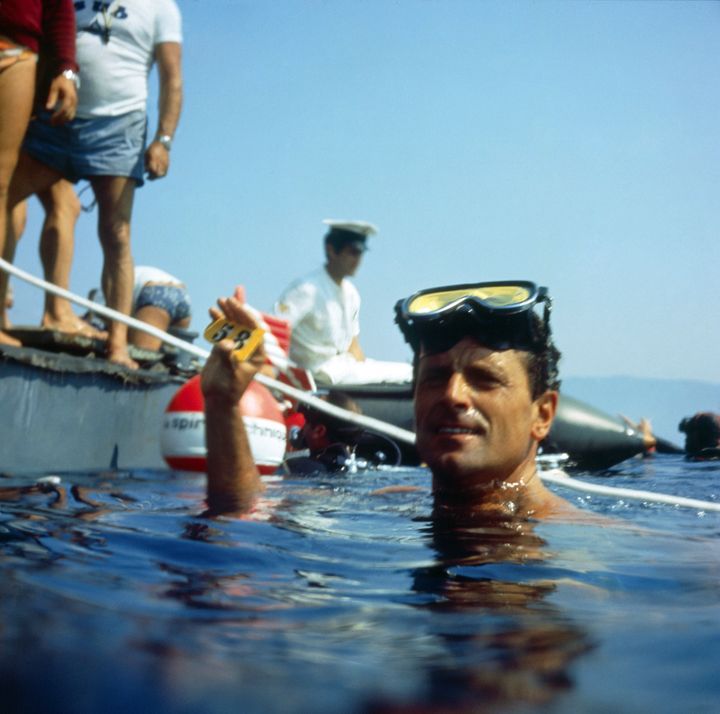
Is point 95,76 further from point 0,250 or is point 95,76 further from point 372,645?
point 372,645

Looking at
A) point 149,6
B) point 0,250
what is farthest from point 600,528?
point 149,6

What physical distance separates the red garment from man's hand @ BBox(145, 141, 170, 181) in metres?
1.03

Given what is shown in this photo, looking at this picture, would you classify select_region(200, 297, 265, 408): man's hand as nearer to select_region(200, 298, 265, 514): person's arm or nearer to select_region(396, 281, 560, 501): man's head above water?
select_region(200, 298, 265, 514): person's arm

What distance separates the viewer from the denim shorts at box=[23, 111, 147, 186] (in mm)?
5590

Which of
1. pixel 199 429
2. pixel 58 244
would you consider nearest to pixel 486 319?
pixel 199 429

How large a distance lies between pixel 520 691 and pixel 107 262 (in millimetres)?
5045

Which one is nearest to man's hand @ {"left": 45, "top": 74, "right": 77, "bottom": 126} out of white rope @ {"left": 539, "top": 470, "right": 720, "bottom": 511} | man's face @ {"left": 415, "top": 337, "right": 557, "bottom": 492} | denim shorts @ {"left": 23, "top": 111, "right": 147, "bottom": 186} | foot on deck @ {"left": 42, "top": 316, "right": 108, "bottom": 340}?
denim shorts @ {"left": 23, "top": 111, "right": 147, "bottom": 186}

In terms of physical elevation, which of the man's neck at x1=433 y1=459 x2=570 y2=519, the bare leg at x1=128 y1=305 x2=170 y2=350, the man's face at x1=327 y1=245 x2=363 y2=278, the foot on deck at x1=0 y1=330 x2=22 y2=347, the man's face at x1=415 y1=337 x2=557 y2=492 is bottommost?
the man's neck at x1=433 y1=459 x2=570 y2=519

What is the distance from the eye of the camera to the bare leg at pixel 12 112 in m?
4.86

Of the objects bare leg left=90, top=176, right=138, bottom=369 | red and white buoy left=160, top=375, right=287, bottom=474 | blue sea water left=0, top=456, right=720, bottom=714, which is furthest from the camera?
bare leg left=90, top=176, right=138, bottom=369

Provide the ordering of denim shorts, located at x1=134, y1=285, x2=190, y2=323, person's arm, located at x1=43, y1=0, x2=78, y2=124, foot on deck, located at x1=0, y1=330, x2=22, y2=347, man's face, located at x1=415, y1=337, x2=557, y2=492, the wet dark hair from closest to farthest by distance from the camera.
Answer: man's face, located at x1=415, y1=337, x2=557, y2=492 → the wet dark hair → person's arm, located at x1=43, y1=0, x2=78, y2=124 → foot on deck, located at x1=0, y1=330, x2=22, y2=347 → denim shorts, located at x1=134, y1=285, x2=190, y2=323

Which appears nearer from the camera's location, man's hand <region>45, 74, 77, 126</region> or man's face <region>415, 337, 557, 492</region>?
man's face <region>415, 337, 557, 492</region>

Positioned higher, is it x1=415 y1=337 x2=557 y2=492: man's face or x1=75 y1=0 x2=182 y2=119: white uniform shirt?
x1=75 y1=0 x2=182 y2=119: white uniform shirt

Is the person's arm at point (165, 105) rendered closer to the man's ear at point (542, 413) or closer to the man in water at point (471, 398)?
the man in water at point (471, 398)
